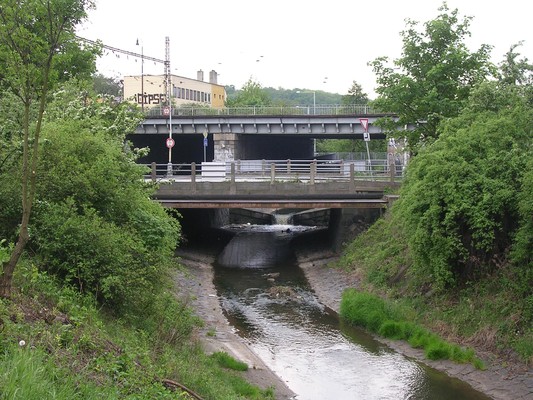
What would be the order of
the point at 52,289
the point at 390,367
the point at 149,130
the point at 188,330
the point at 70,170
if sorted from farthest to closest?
1. the point at 149,130
2. the point at 390,367
3. the point at 188,330
4. the point at 70,170
5. the point at 52,289

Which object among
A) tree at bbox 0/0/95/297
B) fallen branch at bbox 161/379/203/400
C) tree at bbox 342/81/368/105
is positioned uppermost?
tree at bbox 342/81/368/105

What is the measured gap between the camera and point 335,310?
26250mm

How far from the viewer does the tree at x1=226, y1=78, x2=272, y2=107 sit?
107 m

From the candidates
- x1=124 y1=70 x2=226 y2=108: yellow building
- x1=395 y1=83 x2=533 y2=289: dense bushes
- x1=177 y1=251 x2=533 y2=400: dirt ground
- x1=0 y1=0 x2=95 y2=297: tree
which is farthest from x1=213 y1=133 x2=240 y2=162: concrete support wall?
x1=0 y1=0 x2=95 y2=297: tree

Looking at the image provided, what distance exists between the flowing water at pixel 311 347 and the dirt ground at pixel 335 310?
337 mm

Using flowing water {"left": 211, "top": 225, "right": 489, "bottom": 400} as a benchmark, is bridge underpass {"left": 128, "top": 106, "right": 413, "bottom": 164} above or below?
above

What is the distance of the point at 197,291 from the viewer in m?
29.4

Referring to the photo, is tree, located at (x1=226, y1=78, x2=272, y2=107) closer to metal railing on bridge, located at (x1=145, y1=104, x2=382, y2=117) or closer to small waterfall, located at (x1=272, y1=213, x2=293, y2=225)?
metal railing on bridge, located at (x1=145, y1=104, x2=382, y2=117)

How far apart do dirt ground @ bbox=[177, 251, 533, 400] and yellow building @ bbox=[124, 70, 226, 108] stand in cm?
7016

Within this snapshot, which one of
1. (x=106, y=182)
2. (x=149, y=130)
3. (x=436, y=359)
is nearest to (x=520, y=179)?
(x=436, y=359)

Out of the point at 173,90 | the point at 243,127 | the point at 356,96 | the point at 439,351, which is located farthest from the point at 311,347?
the point at 173,90

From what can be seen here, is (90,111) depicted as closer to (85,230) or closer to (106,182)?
(106,182)

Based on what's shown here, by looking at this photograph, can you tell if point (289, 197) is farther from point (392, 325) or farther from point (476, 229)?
point (476, 229)

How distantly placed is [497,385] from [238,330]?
30.1 feet
